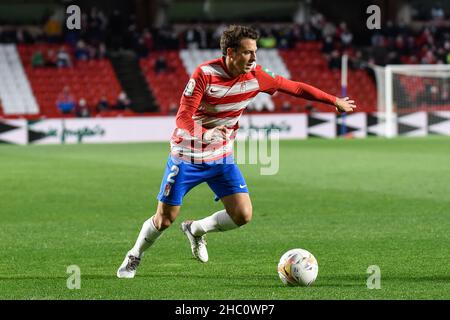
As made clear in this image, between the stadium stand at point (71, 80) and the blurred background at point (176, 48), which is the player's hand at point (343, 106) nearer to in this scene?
the blurred background at point (176, 48)

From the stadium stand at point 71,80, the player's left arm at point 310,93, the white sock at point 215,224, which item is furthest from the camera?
the stadium stand at point 71,80

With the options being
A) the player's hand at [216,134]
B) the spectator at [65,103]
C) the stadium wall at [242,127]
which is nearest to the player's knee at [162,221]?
the player's hand at [216,134]

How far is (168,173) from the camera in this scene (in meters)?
8.67

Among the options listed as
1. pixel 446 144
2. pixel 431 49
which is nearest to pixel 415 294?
pixel 446 144

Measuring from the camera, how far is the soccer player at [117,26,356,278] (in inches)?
328

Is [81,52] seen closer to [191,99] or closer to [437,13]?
[437,13]

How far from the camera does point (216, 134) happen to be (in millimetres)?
8695

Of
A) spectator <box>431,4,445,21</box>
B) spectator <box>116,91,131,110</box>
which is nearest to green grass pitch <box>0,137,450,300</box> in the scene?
spectator <box>116,91,131,110</box>

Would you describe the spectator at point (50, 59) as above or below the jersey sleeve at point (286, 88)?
below

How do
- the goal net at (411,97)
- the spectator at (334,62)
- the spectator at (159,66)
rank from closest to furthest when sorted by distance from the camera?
the goal net at (411,97), the spectator at (159,66), the spectator at (334,62)

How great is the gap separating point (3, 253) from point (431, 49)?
34.4 metres

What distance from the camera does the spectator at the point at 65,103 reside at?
35375 mm

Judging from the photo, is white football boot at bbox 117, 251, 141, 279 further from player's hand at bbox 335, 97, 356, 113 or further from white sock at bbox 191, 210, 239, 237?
player's hand at bbox 335, 97, 356, 113

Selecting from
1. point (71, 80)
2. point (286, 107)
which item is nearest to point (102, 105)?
point (71, 80)
